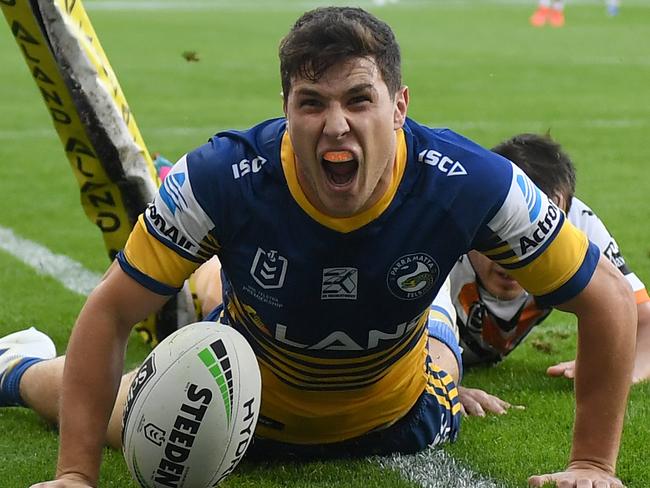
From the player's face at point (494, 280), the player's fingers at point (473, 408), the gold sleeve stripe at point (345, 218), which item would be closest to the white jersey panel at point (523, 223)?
the gold sleeve stripe at point (345, 218)

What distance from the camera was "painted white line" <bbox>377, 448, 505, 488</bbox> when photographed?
4.21 m

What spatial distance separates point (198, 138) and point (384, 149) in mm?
8887

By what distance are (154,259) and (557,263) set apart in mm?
1168

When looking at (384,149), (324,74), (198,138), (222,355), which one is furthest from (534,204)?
(198,138)

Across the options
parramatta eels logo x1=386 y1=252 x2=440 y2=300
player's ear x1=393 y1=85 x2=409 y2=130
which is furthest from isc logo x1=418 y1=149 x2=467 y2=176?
parramatta eels logo x1=386 y1=252 x2=440 y2=300

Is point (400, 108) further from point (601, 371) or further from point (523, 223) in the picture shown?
point (601, 371)

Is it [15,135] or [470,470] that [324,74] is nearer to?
[470,470]

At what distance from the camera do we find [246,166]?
12.6 ft

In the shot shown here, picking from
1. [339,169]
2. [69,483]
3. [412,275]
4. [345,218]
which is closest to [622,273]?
[412,275]

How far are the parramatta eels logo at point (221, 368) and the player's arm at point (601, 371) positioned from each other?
3.33ft

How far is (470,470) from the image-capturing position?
171 inches

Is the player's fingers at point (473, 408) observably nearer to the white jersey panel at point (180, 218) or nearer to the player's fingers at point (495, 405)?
the player's fingers at point (495, 405)

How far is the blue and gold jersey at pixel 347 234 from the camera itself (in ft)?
12.4

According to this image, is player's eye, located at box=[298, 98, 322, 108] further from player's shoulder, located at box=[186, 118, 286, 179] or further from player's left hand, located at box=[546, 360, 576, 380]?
player's left hand, located at box=[546, 360, 576, 380]
